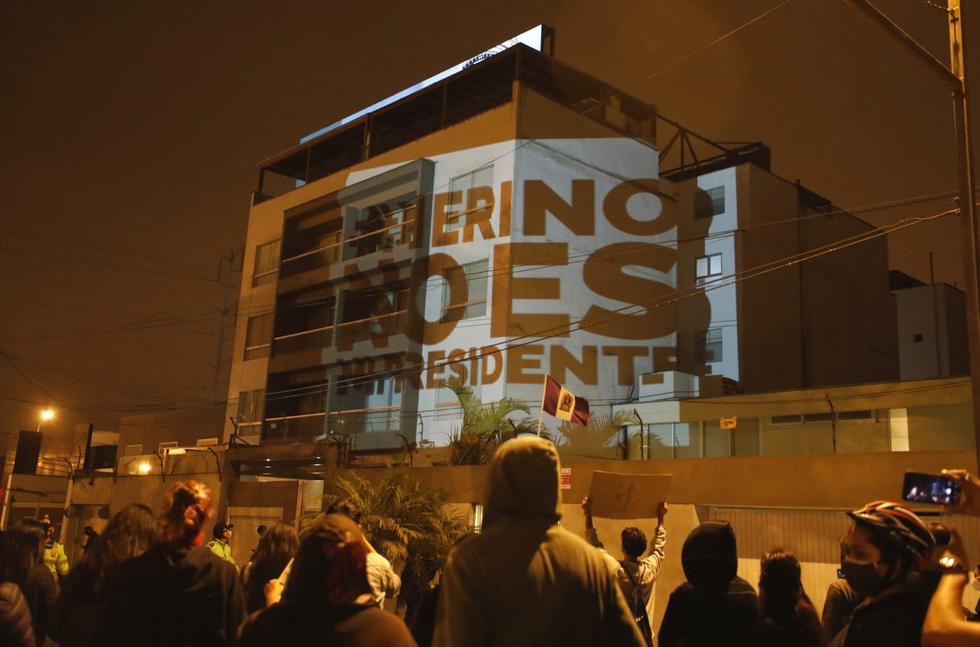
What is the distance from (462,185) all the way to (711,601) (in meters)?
28.1

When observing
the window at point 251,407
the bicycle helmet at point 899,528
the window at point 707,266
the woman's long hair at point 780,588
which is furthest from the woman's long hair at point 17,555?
the window at point 251,407

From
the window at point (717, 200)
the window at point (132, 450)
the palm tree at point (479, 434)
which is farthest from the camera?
the window at point (132, 450)

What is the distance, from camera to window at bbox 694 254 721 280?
34062 mm

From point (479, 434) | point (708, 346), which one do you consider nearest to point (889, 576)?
point (479, 434)

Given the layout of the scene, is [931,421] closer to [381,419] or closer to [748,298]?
[748,298]

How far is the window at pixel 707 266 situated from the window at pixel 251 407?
18722mm

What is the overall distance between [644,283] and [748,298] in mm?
4158

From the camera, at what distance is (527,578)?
3188 millimetres

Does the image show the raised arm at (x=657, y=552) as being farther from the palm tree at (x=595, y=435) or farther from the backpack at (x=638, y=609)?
the palm tree at (x=595, y=435)

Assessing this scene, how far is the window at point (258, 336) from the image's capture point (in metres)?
39.4

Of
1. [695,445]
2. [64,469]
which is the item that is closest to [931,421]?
[695,445]

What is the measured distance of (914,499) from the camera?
3312 mm

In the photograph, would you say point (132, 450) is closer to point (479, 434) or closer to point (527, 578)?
point (479, 434)

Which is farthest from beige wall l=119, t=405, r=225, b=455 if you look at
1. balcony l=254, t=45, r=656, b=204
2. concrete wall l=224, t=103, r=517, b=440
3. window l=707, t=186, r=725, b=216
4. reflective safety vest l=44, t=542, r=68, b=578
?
reflective safety vest l=44, t=542, r=68, b=578
